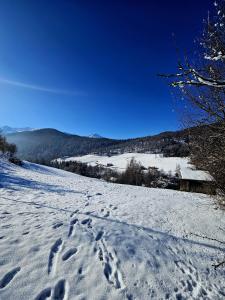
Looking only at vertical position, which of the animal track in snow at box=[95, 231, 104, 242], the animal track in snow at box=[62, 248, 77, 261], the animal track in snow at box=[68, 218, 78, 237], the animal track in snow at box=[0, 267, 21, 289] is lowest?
the animal track in snow at box=[0, 267, 21, 289]

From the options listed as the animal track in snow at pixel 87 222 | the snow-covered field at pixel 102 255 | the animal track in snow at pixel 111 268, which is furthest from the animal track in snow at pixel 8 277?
the animal track in snow at pixel 87 222

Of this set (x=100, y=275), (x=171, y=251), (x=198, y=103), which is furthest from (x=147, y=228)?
(x=198, y=103)

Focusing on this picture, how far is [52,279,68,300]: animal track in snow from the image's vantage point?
3492 millimetres


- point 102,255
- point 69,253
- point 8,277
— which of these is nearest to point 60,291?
point 8,277

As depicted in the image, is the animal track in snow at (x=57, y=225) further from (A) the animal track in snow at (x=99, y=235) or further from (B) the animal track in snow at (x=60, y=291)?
(B) the animal track in snow at (x=60, y=291)

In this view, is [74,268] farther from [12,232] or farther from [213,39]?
[213,39]

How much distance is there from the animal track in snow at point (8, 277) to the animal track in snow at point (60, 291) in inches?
34.7

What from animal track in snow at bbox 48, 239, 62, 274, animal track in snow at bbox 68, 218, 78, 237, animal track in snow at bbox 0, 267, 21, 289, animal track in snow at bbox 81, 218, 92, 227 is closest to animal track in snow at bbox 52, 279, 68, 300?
animal track in snow at bbox 48, 239, 62, 274

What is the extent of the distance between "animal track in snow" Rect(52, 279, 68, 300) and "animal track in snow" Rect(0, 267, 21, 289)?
0.88m

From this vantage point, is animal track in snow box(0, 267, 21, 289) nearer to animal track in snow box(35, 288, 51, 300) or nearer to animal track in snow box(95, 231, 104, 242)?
animal track in snow box(35, 288, 51, 300)

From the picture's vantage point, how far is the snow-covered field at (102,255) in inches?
151

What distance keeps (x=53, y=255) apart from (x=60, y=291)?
1.13 meters

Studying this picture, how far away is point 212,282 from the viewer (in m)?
4.72

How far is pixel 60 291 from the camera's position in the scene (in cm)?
363
